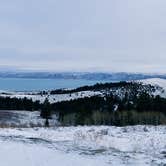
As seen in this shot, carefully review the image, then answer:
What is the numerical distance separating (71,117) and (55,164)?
231ft

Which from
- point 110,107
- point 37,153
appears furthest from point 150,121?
point 37,153

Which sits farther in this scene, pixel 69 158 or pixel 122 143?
pixel 122 143

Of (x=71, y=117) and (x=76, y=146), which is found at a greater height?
(x=76, y=146)

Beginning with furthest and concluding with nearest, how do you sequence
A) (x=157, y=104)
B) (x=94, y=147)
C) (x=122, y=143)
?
(x=157, y=104) < (x=122, y=143) < (x=94, y=147)

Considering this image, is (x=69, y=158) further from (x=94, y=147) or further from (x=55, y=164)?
(x=94, y=147)

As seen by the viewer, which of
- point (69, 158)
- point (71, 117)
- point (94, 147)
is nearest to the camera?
point (69, 158)

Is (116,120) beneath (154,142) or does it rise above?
beneath

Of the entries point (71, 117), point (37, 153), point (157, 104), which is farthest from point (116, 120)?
point (37, 153)

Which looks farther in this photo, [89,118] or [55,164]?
[89,118]

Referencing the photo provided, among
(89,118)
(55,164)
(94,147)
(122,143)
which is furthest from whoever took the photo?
(89,118)

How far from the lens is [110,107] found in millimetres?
108688

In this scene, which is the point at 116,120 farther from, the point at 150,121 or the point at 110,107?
the point at 110,107

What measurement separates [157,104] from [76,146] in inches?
3054

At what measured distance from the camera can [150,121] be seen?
240 feet
